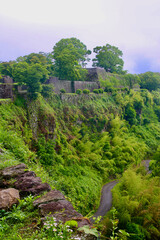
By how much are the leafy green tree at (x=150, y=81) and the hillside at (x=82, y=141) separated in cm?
868

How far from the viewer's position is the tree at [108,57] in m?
30.4

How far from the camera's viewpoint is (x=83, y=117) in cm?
1942

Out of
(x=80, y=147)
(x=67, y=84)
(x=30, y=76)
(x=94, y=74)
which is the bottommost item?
(x=80, y=147)

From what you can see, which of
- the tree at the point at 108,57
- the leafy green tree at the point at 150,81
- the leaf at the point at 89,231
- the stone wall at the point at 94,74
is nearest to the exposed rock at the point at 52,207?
the leaf at the point at 89,231

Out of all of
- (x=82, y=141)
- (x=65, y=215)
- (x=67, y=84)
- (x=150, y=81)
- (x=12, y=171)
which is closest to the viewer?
(x=65, y=215)

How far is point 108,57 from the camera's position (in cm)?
3067

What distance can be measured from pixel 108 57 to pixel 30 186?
3000cm

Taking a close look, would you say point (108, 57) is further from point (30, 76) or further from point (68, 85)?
point (30, 76)

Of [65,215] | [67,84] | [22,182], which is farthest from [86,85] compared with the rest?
[65,215]

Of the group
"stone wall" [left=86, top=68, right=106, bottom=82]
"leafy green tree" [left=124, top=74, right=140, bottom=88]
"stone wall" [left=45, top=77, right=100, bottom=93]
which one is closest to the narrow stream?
"stone wall" [left=45, top=77, right=100, bottom=93]

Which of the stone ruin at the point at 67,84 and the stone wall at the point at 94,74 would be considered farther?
the stone wall at the point at 94,74

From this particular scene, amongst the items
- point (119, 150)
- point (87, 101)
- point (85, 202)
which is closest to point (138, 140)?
point (119, 150)

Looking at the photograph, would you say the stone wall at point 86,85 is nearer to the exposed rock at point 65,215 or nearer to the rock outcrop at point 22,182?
the rock outcrop at point 22,182

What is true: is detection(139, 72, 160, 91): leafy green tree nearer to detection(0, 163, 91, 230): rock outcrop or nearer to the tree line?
the tree line
